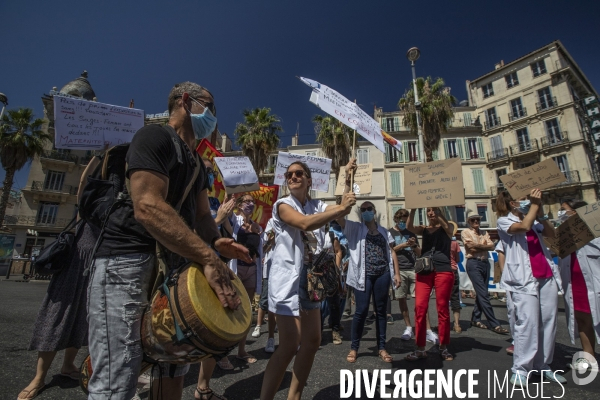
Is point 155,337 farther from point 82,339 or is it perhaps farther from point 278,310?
point 82,339

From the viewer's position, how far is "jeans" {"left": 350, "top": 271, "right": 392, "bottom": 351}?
4.01 m

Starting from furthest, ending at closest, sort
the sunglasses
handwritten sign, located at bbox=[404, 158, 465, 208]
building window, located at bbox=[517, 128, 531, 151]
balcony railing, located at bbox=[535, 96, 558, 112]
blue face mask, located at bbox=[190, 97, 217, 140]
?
building window, located at bbox=[517, 128, 531, 151] → balcony railing, located at bbox=[535, 96, 558, 112] → handwritten sign, located at bbox=[404, 158, 465, 208] → the sunglasses → blue face mask, located at bbox=[190, 97, 217, 140]

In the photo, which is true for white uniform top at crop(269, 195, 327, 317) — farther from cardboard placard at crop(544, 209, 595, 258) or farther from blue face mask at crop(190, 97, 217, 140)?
cardboard placard at crop(544, 209, 595, 258)

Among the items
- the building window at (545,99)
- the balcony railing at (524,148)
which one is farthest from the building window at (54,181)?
the building window at (545,99)

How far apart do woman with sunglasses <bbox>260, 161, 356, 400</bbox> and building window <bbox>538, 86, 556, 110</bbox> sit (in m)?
33.8

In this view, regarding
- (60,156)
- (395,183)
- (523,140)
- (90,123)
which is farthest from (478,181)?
(60,156)

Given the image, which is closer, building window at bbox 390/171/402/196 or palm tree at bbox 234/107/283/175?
palm tree at bbox 234/107/283/175

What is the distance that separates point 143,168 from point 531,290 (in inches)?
158

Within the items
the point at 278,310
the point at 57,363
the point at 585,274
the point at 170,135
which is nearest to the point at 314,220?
the point at 278,310

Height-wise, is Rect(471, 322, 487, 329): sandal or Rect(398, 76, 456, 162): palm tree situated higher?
Rect(398, 76, 456, 162): palm tree

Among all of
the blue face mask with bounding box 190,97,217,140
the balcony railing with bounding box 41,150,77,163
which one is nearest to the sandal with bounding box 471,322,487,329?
the blue face mask with bounding box 190,97,217,140

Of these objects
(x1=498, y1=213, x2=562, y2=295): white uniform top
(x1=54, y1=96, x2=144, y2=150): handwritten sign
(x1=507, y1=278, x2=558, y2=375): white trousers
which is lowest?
(x1=507, y1=278, x2=558, y2=375): white trousers

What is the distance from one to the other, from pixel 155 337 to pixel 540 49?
3832cm

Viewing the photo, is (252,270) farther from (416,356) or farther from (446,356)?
(446,356)
